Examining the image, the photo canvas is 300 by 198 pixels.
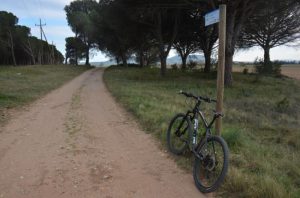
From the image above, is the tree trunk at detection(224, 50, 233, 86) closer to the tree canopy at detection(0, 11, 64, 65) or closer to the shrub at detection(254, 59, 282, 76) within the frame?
the shrub at detection(254, 59, 282, 76)

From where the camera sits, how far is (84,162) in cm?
632

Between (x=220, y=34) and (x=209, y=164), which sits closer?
(x=209, y=164)

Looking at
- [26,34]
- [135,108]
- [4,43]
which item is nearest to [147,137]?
[135,108]

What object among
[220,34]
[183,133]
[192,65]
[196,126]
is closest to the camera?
[196,126]

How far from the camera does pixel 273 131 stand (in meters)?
10.2

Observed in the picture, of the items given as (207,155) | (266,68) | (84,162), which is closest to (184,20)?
(266,68)

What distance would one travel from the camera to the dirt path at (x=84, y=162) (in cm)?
512

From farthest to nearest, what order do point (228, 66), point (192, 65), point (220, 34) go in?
point (192, 65)
point (228, 66)
point (220, 34)

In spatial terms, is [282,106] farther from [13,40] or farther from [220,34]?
[13,40]

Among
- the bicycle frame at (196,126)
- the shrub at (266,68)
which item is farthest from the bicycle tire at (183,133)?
the shrub at (266,68)

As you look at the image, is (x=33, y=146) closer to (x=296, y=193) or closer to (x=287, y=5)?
(x=296, y=193)

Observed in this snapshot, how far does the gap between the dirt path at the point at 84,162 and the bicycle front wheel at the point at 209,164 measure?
Result: 0.52ft

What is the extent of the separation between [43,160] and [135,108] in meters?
5.72

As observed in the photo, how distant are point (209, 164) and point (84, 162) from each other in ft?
7.45
